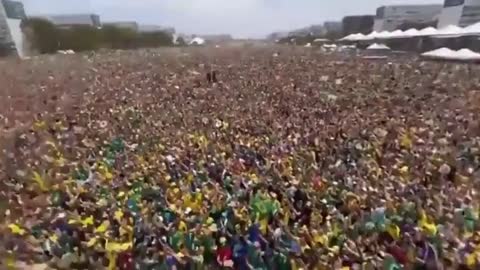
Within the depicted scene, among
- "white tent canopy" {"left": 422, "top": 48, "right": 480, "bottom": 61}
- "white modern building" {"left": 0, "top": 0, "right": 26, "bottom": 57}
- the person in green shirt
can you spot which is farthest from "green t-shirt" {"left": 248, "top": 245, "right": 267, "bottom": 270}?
"white modern building" {"left": 0, "top": 0, "right": 26, "bottom": 57}

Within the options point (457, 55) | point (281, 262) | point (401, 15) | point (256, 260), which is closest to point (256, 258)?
point (256, 260)

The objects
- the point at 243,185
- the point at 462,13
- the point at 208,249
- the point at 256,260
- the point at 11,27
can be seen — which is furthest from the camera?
→ the point at 11,27

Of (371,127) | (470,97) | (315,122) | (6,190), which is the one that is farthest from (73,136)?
(470,97)

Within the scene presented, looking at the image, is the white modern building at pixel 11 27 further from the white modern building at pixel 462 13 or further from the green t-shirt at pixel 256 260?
the green t-shirt at pixel 256 260

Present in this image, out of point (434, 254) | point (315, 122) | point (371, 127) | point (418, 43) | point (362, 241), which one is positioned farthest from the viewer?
point (418, 43)

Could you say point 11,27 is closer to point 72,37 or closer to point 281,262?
point 72,37

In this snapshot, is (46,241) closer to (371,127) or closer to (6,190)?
(6,190)
